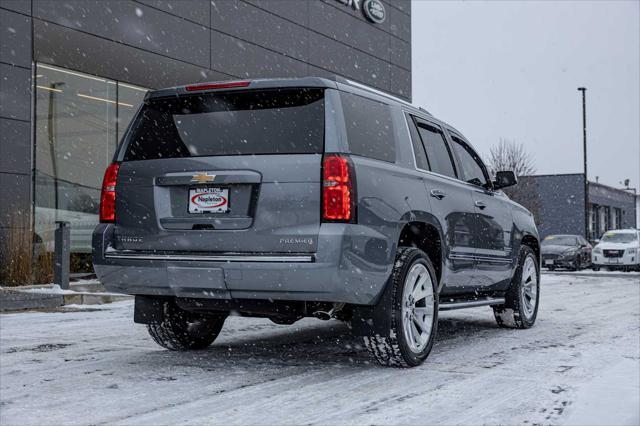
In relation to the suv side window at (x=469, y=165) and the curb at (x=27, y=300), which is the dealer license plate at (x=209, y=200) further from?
the curb at (x=27, y=300)

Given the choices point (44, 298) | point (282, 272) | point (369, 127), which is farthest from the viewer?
point (44, 298)

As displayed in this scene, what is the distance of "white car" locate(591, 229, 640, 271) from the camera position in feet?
92.9

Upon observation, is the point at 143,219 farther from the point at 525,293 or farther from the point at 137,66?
the point at 137,66

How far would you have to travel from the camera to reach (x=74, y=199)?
54.0ft

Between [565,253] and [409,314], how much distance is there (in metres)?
25.0

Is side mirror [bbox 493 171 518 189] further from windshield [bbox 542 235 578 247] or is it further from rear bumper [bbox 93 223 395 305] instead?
windshield [bbox 542 235 578 247]

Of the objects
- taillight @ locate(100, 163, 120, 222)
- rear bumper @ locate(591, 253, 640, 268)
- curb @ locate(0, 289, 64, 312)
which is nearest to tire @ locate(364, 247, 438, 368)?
taillight @ locate(100, 163, 120, 222)

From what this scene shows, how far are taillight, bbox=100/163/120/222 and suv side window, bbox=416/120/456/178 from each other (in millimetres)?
2459

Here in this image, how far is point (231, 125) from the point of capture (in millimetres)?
5418

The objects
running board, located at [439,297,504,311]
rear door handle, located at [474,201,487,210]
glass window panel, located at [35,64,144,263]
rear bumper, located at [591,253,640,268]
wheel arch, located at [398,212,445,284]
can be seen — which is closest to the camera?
wheel arch, located at [398,212,445,284]

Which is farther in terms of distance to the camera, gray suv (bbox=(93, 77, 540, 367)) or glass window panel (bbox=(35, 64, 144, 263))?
glass window panel (bbox=(35, 64, 144, 263))

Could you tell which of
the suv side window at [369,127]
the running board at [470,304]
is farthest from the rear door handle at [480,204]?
the suv side window at [369,127]

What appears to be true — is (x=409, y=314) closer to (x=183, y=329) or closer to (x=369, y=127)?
(x=369, y=127)

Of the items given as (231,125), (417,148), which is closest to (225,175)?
(231,125)
